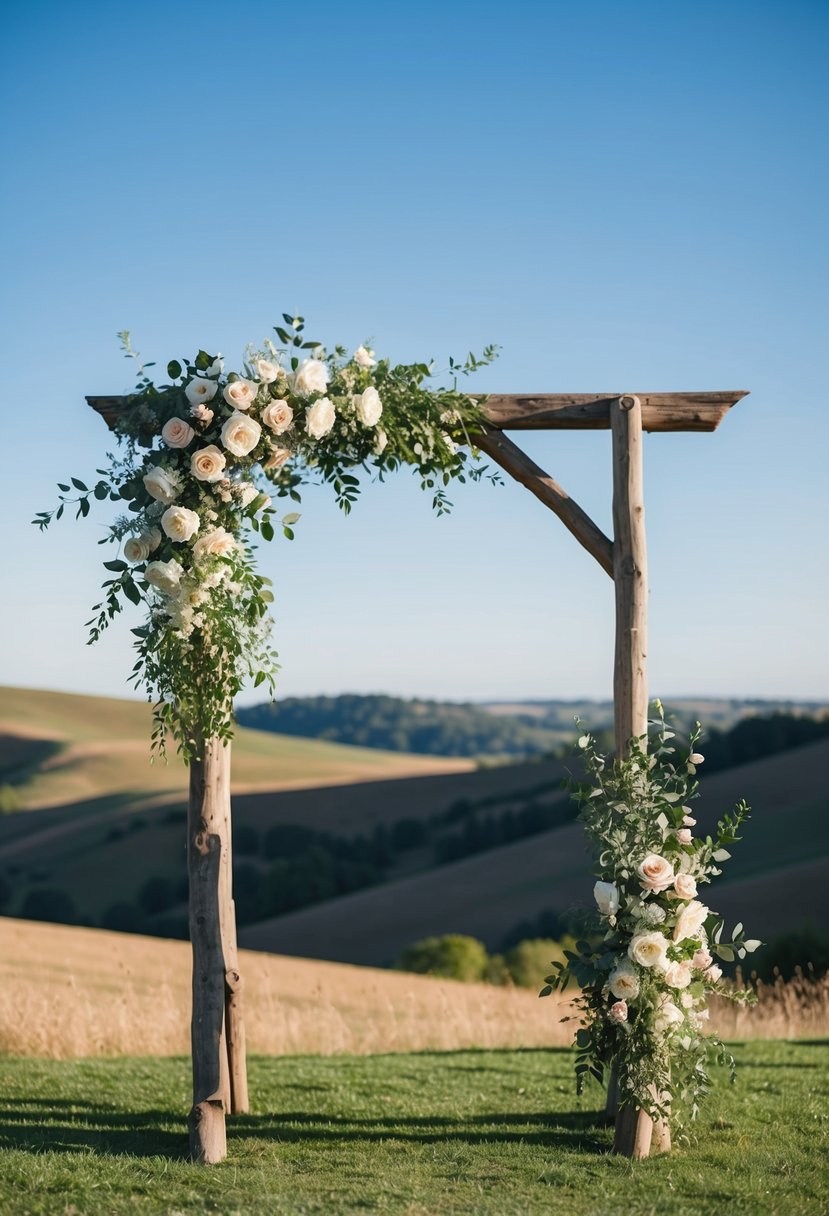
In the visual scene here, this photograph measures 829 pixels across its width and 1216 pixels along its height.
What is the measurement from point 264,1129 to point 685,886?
2895 millimetres

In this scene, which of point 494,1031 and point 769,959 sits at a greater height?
point 494,1031

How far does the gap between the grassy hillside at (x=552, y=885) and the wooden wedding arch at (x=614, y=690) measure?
32141 mm

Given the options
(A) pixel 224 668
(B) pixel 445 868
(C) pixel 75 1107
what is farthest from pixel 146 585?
(B) pixel 445 868

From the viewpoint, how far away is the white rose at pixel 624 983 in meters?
5.93

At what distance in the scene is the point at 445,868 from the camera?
54.1 metres

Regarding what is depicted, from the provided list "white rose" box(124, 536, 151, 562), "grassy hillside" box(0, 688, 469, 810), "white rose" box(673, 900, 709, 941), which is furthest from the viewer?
"grassy hillside" box(0, 688, 469, 810)

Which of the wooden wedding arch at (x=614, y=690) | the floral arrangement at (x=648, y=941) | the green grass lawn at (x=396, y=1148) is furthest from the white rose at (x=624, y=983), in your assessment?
the green grass lawn at (x=396, y=1148)

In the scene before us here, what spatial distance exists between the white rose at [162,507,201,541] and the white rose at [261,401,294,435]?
2.35 ft

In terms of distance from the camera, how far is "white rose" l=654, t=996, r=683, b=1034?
5957mm

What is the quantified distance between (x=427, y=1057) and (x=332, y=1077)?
66.9 inches

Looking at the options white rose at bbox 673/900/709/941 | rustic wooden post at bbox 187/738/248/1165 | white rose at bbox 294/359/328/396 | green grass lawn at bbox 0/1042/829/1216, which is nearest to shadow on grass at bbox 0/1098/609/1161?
green grass lawn at bbox 0/1042/829/1216

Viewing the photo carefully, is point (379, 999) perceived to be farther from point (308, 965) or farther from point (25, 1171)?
point (25, 1171)

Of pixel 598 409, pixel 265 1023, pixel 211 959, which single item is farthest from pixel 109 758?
pixel 598 409

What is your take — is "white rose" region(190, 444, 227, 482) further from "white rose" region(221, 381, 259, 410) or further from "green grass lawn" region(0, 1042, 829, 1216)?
"green grass lawn" region(0, 1042, 829, 1216)
